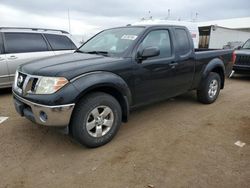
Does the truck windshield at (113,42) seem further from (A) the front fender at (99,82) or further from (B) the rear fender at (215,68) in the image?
(B) the rear fender at (215,68)

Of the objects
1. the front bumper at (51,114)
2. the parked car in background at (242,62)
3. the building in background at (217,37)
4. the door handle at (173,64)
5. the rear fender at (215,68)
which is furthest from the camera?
the building in background at (217,37)

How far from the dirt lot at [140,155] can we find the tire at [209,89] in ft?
2.36

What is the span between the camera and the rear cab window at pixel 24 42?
244 inches

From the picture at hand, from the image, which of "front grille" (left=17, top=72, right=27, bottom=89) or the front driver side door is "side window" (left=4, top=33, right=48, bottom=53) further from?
the front driver side door

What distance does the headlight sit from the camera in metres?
2.99

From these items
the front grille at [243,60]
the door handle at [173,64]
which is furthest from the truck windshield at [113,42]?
the front grille at [243,60]

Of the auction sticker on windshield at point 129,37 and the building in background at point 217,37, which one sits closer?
the auction sticker on windshield at point 129,37

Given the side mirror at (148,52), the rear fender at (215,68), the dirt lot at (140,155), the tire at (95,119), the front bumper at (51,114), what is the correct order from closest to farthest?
the dirt lot at (140,155)
the front bumper at (51,114)
the tire at (95,119)
the side mirror at (148,52)
the rear fender at (215,68)

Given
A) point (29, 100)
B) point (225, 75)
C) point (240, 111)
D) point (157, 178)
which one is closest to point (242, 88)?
point (225, 75)

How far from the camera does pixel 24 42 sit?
6465 mm

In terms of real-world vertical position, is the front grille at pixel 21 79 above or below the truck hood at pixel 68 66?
below

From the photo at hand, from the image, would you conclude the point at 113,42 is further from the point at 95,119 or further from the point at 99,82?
the point at 95,119

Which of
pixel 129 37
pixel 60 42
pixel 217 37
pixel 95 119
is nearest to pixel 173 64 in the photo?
pixel 129 37

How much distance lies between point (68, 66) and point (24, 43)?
12.9ft
